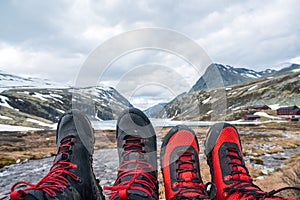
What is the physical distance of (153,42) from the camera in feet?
14.7

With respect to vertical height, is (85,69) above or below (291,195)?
above

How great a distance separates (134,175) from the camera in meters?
2.78

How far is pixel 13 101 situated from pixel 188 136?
104680 mm

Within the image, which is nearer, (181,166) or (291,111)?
(181,166)

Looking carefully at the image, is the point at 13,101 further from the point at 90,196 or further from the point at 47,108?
the point at 90,196

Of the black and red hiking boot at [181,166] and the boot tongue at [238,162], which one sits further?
the boot tongue at [238,162]

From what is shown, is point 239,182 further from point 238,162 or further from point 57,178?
point 57,178

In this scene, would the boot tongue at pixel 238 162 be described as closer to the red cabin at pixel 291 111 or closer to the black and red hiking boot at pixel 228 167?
the black and red hiking boot at pixel 228 167

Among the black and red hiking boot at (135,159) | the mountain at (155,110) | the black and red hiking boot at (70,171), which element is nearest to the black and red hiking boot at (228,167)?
the black and red hiking boot at (135,159)

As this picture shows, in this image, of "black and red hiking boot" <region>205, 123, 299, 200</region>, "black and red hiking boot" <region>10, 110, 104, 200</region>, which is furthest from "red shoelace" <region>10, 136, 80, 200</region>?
"black and red hiking boot" <region>205, 123, 299, 200</region>

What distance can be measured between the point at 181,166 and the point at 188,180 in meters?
0.26

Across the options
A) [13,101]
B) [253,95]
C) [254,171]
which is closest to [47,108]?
[13,101]

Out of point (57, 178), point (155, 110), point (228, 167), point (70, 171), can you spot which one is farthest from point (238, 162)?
point (155, 110)

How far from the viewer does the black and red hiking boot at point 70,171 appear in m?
2.18
